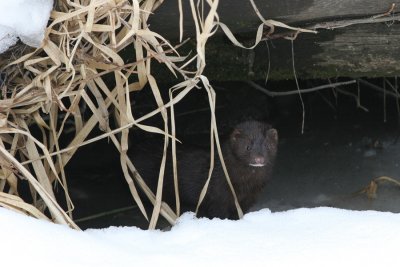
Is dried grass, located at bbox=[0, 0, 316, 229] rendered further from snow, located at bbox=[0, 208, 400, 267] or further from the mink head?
the mink head

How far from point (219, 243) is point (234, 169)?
4.69 ft

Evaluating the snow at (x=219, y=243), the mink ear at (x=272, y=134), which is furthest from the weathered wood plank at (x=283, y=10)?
the snow at (x=219, y=243)

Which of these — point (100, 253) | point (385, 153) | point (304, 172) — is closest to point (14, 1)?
point (100, 253)

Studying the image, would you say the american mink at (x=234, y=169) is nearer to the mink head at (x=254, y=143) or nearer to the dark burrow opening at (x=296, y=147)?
the mink head at (x=254, y=143)

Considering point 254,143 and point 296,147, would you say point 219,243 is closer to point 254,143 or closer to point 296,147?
point 254,143

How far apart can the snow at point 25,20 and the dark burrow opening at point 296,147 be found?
4.46ft

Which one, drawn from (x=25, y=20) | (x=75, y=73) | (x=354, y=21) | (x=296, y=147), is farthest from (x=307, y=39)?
(x=25, y=20)

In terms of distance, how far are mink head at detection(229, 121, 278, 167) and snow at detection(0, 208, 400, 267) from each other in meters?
0.98

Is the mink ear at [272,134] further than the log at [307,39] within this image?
Yes

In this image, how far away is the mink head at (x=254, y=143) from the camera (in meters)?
3.56

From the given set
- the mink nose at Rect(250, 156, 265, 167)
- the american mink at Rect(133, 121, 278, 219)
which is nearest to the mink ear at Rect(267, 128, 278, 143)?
the american mink at Rect(133, 121, 278, 219)

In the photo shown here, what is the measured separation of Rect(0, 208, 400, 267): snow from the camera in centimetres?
213

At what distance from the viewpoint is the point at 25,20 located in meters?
2.56

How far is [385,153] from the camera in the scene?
13.9 feet
